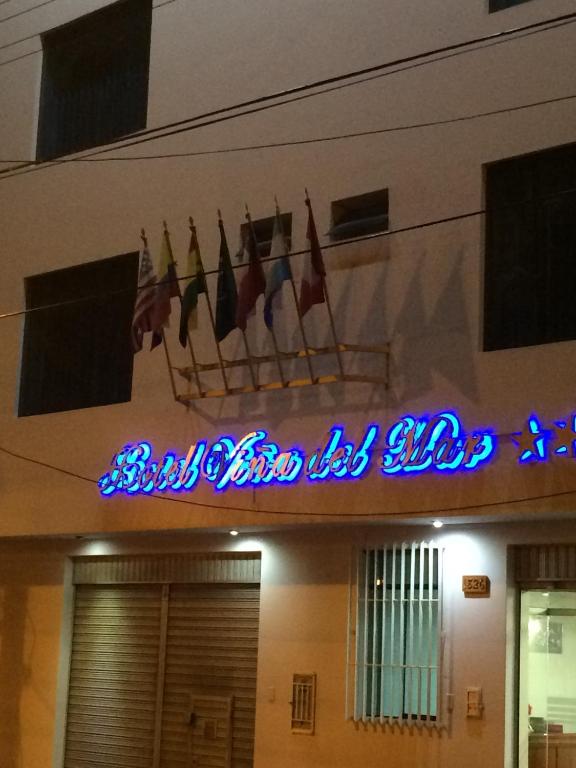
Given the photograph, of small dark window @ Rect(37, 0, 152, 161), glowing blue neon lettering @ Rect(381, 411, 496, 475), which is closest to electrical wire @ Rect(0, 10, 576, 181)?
small dark window @ Rect(37, 0, 152, 161)

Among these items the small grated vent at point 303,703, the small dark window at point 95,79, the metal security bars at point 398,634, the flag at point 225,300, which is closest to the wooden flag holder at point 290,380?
the flag at point 225,300

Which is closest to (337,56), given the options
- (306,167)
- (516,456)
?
(306,167)

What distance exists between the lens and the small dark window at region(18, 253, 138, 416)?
1864cm

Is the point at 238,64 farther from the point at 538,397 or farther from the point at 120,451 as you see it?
the point at 538,397

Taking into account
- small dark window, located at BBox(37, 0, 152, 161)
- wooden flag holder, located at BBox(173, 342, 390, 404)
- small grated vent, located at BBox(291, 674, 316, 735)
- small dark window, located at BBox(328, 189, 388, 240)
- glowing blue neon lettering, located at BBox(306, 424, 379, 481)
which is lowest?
small grated vent, located at BBox(291, 674, 316, 735)

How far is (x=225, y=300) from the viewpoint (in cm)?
1560

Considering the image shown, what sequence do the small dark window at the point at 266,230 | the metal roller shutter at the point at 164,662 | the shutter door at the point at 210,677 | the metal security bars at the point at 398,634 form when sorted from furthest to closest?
the metal roller shutter at the point at 164,662 → the shutter door at the point at 210,677 → the small dark window at the point at 266,230 → the metal security bars at the point at 398,634

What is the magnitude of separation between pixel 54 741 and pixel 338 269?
8.77 metres

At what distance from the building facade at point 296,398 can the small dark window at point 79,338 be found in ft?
0.19

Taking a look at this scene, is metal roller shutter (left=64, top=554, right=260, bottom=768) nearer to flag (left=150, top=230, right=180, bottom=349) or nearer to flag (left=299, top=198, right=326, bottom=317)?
flag (left=150, top=230, right=180, bottom=349)

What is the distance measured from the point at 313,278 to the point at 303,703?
541 centimetres

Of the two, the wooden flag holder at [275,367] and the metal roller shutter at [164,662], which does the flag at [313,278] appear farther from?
the metal roller shutter at [164,662]

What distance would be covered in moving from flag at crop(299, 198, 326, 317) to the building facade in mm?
643

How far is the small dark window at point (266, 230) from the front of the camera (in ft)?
53.8
